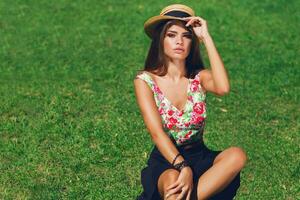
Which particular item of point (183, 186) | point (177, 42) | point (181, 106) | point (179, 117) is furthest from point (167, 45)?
point (183, 186)

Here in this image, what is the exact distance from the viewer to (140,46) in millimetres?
13953

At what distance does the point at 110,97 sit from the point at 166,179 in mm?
4978

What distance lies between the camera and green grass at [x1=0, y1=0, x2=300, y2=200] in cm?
840

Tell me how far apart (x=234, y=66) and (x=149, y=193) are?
673 centimetres

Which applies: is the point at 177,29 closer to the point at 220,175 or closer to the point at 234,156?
the point at 234,156

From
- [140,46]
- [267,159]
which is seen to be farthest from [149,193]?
[140,46]

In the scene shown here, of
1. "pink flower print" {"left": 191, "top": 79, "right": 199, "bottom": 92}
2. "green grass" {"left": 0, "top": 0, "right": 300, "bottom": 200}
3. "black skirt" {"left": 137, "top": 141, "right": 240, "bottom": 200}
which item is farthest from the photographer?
"green grass" {"left": 0, "top": 0, "right": 300, "bottom": 200}

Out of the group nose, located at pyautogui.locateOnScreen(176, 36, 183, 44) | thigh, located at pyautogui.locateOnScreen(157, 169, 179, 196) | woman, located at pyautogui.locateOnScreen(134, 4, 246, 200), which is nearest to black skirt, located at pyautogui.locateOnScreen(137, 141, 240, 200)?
woman, located at pyautogui.locateOnScreen(134, 4, 246, 200)

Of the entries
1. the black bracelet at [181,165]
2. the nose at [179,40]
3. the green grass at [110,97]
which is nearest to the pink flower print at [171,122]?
the black bracelet at [181,165]

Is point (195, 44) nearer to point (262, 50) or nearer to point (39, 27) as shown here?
point (262, 50)

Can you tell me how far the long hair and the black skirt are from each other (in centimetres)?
81

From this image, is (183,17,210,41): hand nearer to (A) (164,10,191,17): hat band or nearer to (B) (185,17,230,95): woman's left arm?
(B) (185,17,230,95): woman's left arm

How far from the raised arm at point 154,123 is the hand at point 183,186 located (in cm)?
21

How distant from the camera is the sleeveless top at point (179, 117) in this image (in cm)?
657
